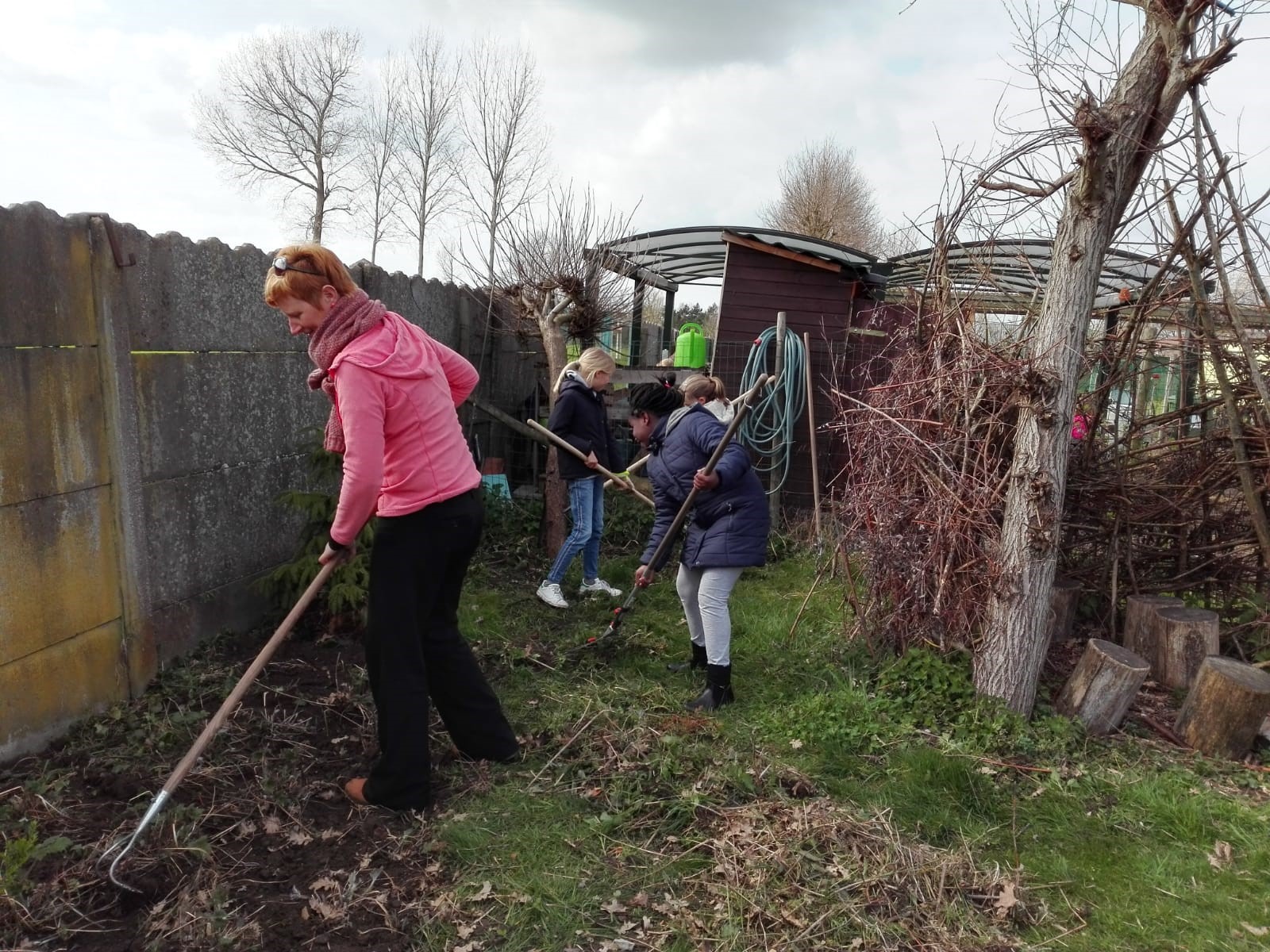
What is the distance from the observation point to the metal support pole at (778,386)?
27.4ft

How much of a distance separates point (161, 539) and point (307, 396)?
150 centimetres

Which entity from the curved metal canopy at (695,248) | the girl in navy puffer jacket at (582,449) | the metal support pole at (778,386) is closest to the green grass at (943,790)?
the girl in navy puffer jacket at (582,449)

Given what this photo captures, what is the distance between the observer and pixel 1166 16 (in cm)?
367

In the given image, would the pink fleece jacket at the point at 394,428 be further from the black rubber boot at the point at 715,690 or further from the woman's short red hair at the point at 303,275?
the black rubber boot at the point at 715,690

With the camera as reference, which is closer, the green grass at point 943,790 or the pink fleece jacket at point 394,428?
the pink fleece jacket at point 394,428

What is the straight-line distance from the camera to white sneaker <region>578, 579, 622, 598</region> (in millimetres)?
6113

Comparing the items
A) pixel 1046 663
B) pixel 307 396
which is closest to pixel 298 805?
pixel 307 396

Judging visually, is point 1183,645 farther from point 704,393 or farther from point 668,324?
point 668,324

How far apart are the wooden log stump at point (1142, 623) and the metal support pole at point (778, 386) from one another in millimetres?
3604

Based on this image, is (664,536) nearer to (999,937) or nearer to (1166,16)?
(999,937)

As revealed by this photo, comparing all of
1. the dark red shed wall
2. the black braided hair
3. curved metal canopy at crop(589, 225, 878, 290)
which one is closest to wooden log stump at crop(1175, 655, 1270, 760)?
the black braided hair

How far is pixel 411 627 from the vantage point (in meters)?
3.08

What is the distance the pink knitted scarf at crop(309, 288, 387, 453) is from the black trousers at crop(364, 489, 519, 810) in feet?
1.32

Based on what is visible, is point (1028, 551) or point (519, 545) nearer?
point (1028, 551)
